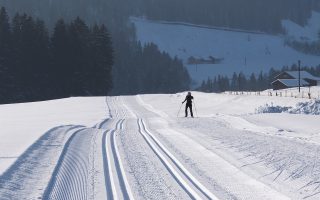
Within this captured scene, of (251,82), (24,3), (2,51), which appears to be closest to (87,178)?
(2,51)

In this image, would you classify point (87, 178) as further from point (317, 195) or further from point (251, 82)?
point (251, 82)

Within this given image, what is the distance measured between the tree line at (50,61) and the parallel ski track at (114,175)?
51.0m

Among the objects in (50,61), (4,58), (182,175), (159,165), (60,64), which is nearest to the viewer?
(182,175)

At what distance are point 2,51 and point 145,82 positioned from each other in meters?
60.3

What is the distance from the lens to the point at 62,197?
8594 mm

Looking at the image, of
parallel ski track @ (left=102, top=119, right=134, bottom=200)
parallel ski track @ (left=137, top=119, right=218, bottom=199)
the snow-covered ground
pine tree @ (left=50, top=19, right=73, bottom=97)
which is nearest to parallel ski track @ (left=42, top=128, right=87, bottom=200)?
the snow-covered ground

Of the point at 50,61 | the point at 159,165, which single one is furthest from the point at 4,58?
the point at 159,165

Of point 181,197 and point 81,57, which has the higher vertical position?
point 81,57

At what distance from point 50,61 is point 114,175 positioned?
59023 mm

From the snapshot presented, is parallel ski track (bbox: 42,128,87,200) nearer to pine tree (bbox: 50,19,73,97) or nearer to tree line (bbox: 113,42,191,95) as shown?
pine tree (bbox: 50,19,73,97)

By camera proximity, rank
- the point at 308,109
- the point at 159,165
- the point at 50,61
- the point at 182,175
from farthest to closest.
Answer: the point at 50,61, the point at 308,109, the point at 159,165, the point at 182,175

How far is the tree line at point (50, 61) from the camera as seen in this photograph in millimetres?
63312

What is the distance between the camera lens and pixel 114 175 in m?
10.5

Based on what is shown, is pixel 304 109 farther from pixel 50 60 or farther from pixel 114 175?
pixel 50 60
